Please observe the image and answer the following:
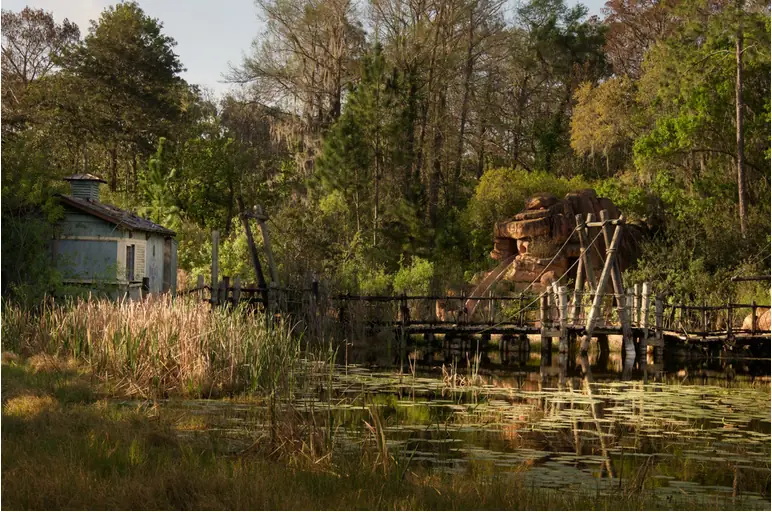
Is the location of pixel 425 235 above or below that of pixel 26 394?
above

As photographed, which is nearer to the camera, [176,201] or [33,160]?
[33,160]

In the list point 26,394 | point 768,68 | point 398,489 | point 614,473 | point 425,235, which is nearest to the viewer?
point 398,489

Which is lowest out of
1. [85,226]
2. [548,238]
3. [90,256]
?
[90,256]

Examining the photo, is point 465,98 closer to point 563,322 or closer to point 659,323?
point 659,323

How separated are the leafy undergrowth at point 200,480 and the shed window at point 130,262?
14863 mm

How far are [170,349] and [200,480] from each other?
20.8ft

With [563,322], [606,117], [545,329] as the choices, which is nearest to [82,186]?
[545,329]

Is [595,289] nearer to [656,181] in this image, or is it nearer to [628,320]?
[628,320]

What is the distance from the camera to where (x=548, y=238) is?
109 ft

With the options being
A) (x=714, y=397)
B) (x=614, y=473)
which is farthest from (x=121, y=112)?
(x=614, y=473)

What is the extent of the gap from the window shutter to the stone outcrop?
12.0 m

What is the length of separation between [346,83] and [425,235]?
23.9 ft

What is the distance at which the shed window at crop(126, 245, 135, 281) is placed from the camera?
25242 mm

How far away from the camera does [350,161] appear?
117 ft
